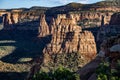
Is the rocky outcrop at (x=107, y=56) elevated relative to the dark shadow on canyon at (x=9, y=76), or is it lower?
elevated

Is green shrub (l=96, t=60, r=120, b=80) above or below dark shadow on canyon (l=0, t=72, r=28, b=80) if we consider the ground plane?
above

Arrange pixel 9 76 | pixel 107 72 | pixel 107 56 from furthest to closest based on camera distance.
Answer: pixel 9 76 → pixel 107 56 → pixel 107 72

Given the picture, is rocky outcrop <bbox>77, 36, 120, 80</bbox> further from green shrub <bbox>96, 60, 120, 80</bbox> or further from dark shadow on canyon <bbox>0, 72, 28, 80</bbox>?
dark shadow on canyon <bbox>0, 72, 28, 80</bbox>

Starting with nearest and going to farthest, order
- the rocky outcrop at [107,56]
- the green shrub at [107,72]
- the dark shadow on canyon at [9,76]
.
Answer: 1. the green shrub at [107,72]
2. the rocky outcrop at [107,56]
3. the dark shadow on canyon at [9,76]

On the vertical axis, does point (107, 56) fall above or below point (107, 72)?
below

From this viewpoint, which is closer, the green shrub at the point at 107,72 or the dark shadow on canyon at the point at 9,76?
the green shrub at the point at 107,72

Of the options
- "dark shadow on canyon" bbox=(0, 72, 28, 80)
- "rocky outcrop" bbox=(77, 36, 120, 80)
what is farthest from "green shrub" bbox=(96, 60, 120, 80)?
"dark shadow on canyon" bbox=(0, 72, 28, 80)

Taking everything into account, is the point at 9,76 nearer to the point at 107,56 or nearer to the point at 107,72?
the point at 107,56

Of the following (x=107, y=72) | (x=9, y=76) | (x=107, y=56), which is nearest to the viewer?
(x=107, y=72)

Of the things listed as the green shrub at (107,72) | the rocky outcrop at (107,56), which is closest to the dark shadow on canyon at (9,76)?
the rocky outcrop at (107,56)

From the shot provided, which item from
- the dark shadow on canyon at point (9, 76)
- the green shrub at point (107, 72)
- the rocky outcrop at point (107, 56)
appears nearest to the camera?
the green shrub at point (107, 72)

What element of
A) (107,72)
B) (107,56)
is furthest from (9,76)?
(107,72)

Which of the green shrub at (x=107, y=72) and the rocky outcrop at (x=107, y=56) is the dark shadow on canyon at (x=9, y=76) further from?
the green shrub at (x=107, y=72)

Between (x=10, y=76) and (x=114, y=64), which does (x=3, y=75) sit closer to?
(x=10, y=76)
